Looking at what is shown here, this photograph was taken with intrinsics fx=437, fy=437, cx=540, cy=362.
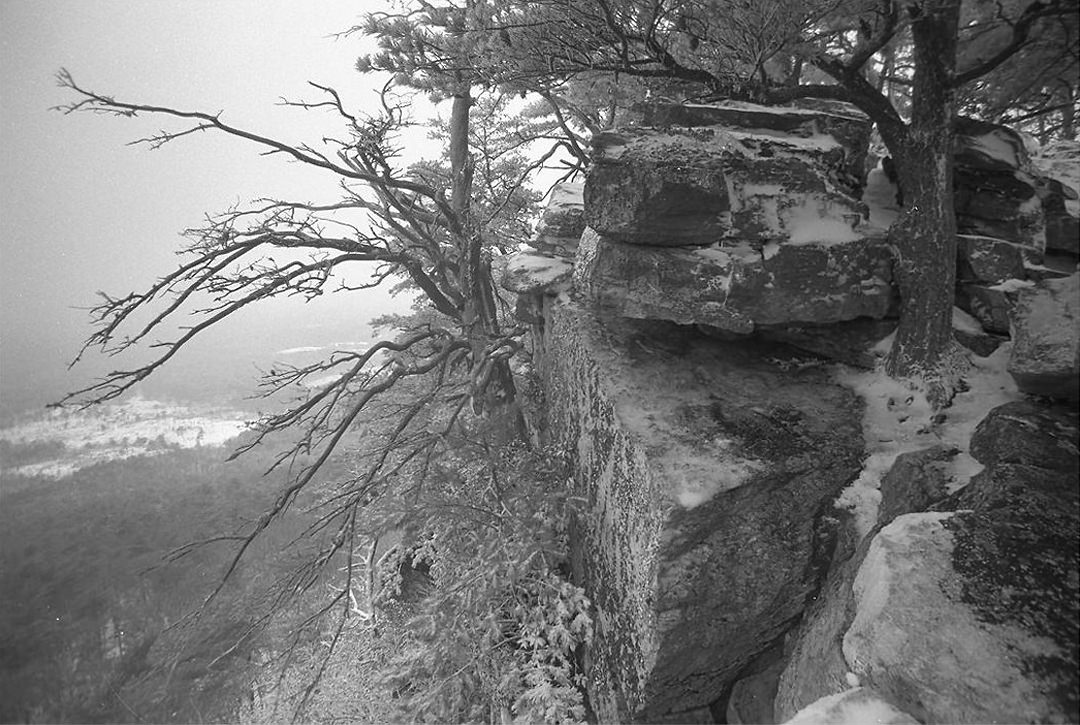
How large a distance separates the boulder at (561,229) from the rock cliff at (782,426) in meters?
2.10

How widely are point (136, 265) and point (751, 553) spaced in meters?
173

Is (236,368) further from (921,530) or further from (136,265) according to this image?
(921,530)

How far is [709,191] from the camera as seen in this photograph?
13.4 ft

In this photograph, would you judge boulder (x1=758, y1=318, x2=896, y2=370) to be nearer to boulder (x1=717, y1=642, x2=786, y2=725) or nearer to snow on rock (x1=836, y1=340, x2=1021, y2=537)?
snow on rock (x1=836, y1=340, x2=1021, y2=537)

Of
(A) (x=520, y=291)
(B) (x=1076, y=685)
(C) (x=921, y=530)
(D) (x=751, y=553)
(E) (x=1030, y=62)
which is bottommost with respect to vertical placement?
(D) (x=751, y=553)

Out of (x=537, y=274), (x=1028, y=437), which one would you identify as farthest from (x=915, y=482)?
(x=537, y=274)

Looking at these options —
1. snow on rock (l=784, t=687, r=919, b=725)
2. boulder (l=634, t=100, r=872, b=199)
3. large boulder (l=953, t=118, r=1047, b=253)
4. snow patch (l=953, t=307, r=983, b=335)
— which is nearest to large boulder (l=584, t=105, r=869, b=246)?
boulder (l=634, t=100, r=872, b=199)

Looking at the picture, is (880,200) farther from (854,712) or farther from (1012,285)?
(854,712)

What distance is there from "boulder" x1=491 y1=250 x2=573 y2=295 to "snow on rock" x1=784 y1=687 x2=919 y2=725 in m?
4.86

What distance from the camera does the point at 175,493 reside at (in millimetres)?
31719

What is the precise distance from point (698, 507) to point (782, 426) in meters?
1.25

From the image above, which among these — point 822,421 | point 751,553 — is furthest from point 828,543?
point 822,421

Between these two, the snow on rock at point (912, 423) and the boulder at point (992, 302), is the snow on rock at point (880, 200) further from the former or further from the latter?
the snow on rock at point (912, 423)

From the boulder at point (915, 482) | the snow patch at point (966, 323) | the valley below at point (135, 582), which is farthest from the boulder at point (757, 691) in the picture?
the valley below at point (135, 582)
